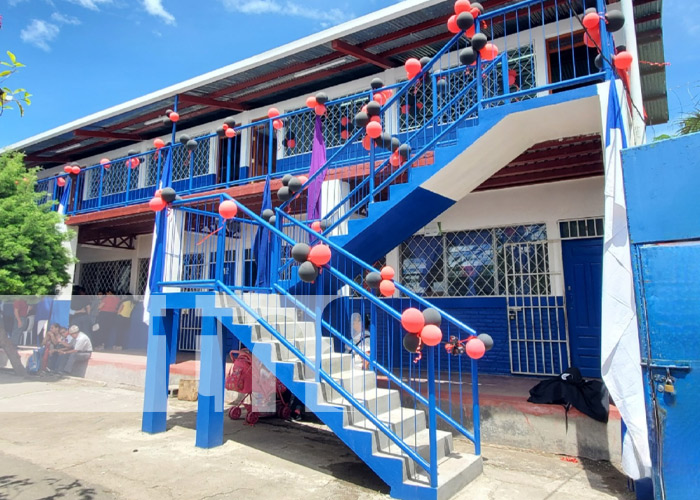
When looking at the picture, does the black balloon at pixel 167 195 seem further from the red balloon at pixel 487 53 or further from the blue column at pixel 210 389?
the red balloon at pixel 487 53

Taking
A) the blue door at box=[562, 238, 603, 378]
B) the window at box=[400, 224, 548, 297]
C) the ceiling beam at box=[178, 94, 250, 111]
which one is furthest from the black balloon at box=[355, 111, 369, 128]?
the ceiling beam at box=[178, 94, 250, 111]

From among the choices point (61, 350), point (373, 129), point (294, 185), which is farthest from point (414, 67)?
point (61, 350)

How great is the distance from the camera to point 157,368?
18.5 feet

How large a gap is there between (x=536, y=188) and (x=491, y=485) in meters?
5.03

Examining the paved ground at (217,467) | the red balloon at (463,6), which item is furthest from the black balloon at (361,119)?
the paved ground at (217,467)

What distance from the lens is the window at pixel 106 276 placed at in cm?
1317

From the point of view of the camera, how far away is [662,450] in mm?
3326

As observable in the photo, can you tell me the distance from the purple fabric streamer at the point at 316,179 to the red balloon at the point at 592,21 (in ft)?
11.0

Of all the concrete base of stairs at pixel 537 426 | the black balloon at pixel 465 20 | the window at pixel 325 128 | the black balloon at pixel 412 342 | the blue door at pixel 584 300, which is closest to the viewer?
the black balloon at pixel 412 342

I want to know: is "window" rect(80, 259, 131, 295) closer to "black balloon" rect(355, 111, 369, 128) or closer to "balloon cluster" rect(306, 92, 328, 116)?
"balloon cluster" rect(306, 92, 328, 116)

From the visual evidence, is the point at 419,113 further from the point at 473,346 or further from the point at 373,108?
the point at 473,346

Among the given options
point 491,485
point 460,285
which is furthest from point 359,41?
point 491,485

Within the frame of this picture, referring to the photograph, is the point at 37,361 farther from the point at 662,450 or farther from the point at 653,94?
the point at 653,94

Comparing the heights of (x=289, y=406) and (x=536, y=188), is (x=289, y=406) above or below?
below
